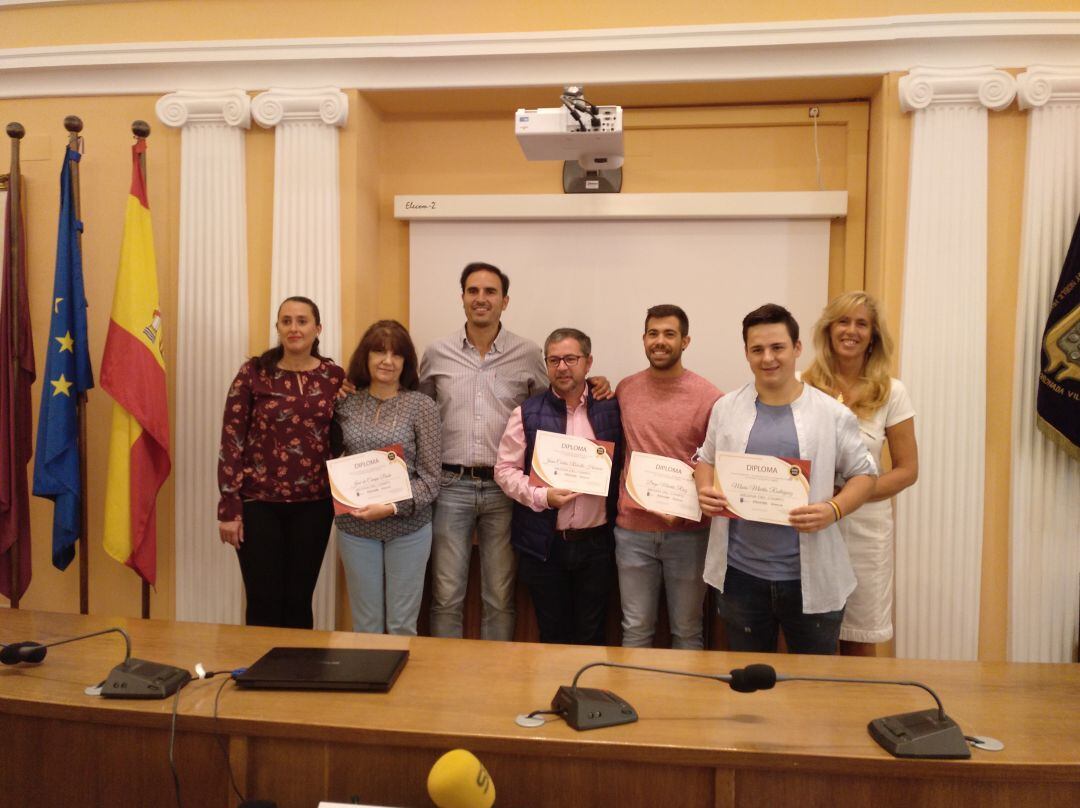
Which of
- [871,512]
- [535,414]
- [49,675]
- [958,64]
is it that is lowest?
[49,675]

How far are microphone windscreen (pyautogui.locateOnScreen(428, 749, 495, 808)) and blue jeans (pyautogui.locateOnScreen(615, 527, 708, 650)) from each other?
1514 mm

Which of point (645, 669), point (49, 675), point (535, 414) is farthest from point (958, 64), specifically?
point (49, 675)

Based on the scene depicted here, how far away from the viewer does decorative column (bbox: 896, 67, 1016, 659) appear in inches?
115

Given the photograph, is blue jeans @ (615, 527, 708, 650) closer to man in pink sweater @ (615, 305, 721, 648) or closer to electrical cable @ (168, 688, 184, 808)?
man in pink sweater @ (615, 305, 721, 648)

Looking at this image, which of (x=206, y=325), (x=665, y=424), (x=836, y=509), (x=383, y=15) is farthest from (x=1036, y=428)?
(x=206, y=325)

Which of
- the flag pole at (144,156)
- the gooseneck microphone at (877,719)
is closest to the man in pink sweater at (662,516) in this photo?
the gooseneck microphone at (877,719)

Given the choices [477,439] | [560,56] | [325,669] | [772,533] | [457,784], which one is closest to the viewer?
[457,784]

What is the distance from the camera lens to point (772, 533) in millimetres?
2064

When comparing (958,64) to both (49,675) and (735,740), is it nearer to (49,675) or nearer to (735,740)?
(735,740)

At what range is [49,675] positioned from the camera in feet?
5.02

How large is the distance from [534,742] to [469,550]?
160 centimetres

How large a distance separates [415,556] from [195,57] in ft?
8.22

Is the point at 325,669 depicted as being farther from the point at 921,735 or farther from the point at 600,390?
the point at 600,390

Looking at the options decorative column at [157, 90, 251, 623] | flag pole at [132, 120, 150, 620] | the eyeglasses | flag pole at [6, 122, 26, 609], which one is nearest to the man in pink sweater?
the eyeglasses
